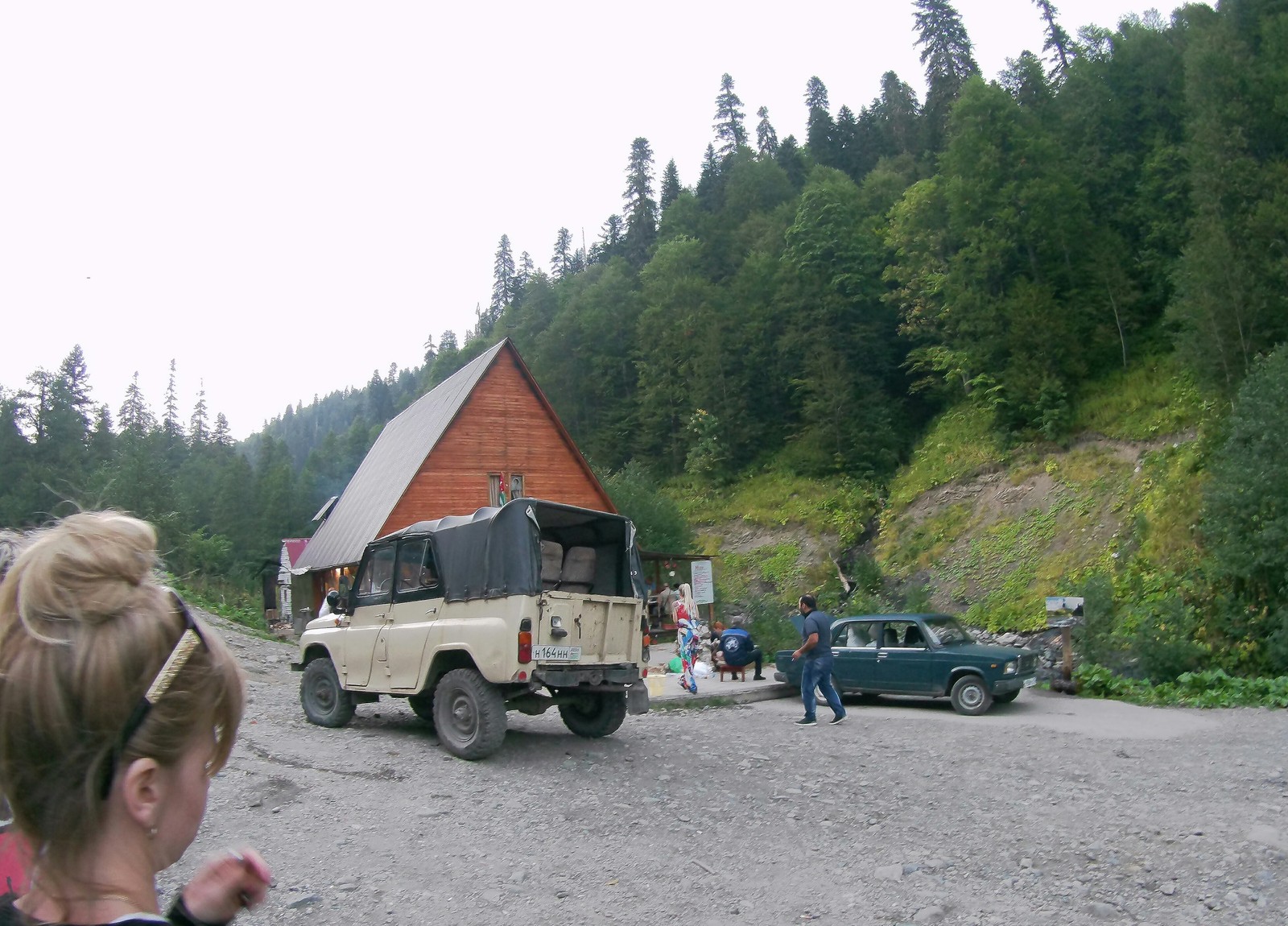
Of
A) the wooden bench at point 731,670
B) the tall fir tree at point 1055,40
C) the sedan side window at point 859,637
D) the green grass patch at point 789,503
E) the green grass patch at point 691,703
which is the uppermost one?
the tall fir tree at point 1055,40

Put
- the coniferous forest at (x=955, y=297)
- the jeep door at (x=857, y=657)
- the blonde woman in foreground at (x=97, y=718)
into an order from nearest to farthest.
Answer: the blonde woman in foreground at (x=97, y=718) → the jeep door at (x=857, y=657) → the coniferous forest at (x=955, y=297)

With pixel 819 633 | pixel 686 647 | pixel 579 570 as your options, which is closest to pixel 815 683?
pixel 819 633

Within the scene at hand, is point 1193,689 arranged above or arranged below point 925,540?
below

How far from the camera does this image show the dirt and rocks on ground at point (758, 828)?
217 inches

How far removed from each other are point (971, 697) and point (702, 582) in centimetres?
818

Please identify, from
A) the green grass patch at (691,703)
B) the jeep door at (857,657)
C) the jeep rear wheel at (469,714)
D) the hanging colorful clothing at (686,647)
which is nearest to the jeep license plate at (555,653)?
the jeep rear wheel at (469,714)

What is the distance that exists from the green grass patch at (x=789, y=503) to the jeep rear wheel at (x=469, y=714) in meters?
32.3

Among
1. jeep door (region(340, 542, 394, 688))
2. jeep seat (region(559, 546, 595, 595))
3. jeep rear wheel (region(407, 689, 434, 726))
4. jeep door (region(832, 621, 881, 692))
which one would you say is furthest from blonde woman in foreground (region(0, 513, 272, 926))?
jeep door (region(832, 621, 881, 692))

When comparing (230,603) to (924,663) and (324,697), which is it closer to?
(324,697)

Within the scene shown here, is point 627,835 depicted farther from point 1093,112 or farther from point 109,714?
point 1093,112

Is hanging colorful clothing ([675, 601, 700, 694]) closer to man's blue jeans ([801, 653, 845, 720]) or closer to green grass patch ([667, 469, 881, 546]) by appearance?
man's blue jeans ([801, 653, 845, 720])

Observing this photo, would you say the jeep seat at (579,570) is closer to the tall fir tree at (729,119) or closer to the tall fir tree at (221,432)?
the tall fir tree at (729,119)

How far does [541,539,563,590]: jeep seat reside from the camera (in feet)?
35.1

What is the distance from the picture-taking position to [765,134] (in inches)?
3600
